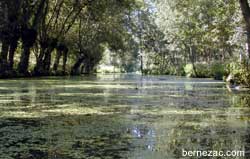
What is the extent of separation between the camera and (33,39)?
3281cm

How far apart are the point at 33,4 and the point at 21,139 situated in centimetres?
2719

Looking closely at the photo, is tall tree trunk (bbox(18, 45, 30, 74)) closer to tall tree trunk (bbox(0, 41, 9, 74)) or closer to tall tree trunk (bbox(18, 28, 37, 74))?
tall tree trunk (bbox(18, 28, 37, 74))

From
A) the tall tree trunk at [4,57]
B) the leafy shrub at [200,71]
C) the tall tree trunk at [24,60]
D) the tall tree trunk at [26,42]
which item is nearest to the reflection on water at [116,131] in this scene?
the tall tree trunk at [4,57]

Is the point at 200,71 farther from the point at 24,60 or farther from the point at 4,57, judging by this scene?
the point at 4,57

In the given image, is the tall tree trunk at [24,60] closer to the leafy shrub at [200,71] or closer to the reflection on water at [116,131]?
the leafy shrub at [200,71]

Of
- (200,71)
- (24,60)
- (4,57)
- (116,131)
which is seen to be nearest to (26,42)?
(24,60)

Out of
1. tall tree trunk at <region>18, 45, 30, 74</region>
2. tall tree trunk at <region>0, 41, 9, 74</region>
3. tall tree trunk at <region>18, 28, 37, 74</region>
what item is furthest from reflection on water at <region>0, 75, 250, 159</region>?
tall tree trunk at <region>18, 45, 30, 74</region>

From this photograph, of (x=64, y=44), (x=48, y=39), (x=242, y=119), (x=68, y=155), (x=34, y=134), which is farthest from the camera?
(x=64, y=44)

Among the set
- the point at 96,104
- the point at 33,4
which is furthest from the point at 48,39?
the point at 96,104

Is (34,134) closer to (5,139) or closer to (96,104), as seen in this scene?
(5,139)

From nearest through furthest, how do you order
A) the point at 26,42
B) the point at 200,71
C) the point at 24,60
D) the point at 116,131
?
the point at 116,131 → the point at 26,42 → the point at 24,60 → the point at 200,71

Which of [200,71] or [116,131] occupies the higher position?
[200,71]

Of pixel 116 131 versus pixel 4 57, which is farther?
pixel 4 57

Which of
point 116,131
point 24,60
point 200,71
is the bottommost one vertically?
point 116,131
